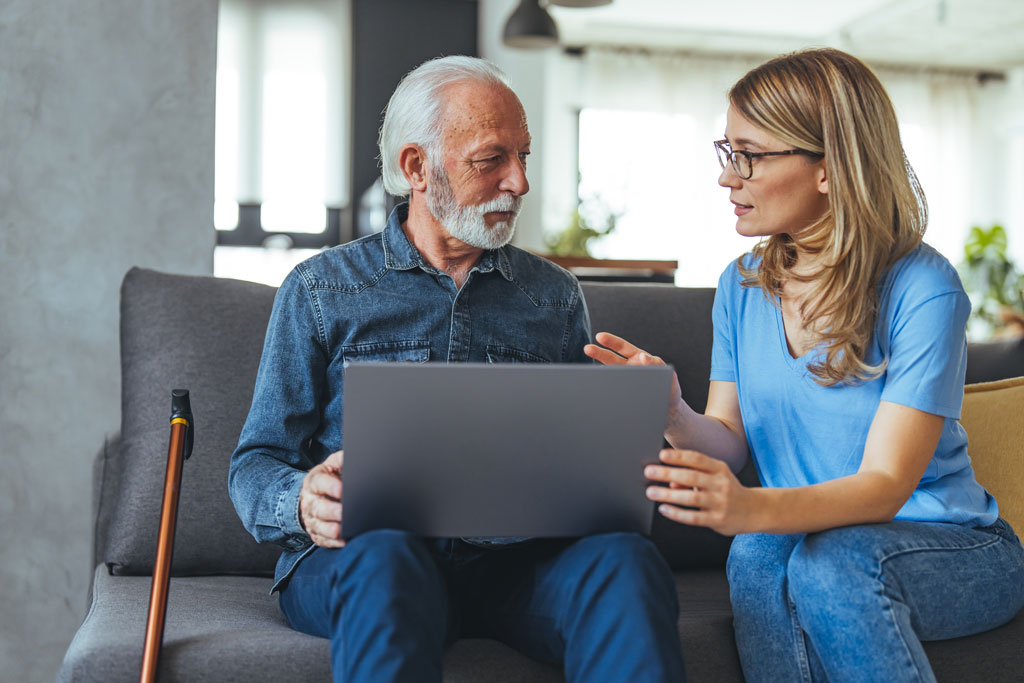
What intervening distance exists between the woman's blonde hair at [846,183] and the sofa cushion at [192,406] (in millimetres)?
936

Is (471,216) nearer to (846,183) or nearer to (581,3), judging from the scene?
(846,183)

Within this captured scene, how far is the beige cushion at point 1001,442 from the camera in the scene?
1640mm

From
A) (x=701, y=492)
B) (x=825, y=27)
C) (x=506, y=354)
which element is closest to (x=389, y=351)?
(x=506, y=354)

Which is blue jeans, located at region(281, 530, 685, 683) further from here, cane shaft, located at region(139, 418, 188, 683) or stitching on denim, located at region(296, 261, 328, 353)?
stitching on denim, located at region(296, 261, 328, 353)

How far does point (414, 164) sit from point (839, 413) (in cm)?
74

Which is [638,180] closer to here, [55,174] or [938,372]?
[55,174]

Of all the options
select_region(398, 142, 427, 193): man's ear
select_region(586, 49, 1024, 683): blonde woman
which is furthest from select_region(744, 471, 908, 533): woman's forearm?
select_region(398, 142, 427, 193): man's ear

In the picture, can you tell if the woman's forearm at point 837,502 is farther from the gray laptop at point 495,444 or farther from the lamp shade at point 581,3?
the lamp shade at point 581,3

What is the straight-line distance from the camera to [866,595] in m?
1.14

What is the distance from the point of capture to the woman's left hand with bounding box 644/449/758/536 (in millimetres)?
1069

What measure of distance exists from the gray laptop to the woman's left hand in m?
0.02

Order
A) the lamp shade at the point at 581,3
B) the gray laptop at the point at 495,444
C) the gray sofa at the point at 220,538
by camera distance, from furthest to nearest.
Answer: the lamp shade at the point at 581,3 < the gray sofa at the point at 220,538 < the gray laptop at the point at 495,444

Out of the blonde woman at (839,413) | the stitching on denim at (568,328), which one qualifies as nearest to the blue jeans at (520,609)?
the blonde woman at (839,413)

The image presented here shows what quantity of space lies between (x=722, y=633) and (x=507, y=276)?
610 mm
